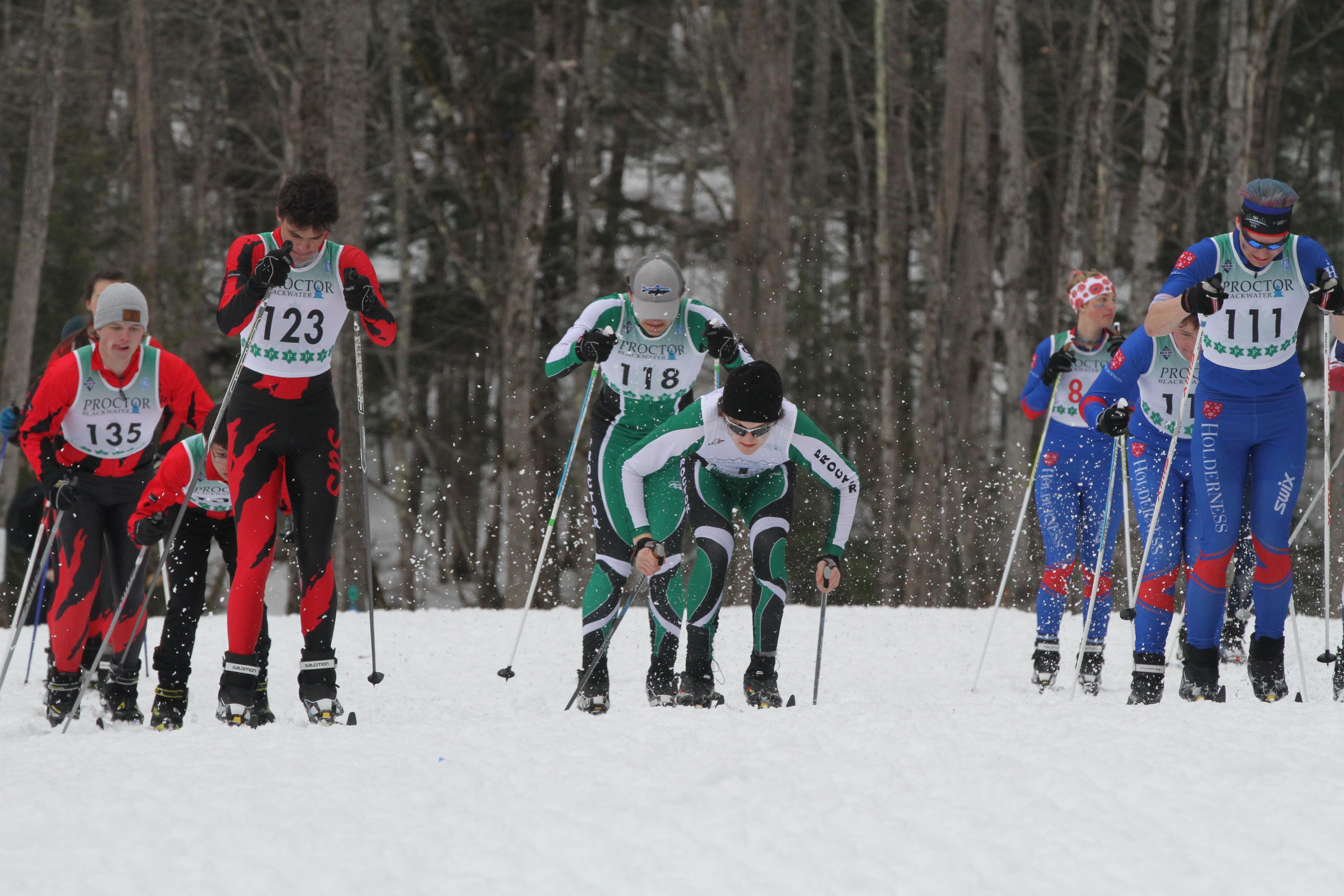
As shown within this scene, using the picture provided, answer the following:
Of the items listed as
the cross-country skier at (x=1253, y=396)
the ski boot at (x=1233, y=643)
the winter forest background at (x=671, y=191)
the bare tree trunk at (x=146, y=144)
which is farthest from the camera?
the bare tree trunk at (x=146, y=144)

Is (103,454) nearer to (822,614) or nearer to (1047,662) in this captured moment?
(822,614)

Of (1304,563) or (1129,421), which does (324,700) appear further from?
(1304,563)

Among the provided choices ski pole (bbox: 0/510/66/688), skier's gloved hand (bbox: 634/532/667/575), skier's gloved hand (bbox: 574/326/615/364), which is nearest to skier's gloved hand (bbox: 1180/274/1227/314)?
skier's gloved hand (bbox: 634/532/667/575)


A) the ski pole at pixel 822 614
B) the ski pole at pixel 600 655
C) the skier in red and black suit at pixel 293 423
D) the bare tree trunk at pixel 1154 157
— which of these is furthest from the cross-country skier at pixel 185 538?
the bare tree trunk at pixel 1154 157

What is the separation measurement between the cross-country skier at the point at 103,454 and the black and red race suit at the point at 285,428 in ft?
3.23

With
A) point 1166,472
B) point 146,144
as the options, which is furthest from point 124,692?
point 146,144

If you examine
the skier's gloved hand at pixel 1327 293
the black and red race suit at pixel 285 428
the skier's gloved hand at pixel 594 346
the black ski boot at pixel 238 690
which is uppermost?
the skier's gloved hand at pixel 1327 293

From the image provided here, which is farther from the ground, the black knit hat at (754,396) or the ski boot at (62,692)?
the black knit hat at (754,396)

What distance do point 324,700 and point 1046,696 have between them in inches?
133

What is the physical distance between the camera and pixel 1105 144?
16.0 meters

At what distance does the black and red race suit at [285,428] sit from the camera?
495 cm

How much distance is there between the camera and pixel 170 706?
17.4 feet

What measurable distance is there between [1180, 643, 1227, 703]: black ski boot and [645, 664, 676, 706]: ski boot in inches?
82.8

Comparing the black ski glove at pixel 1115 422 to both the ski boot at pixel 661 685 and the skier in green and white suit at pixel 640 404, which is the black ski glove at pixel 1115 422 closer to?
the skier in green and white suit at pixel 640 404
